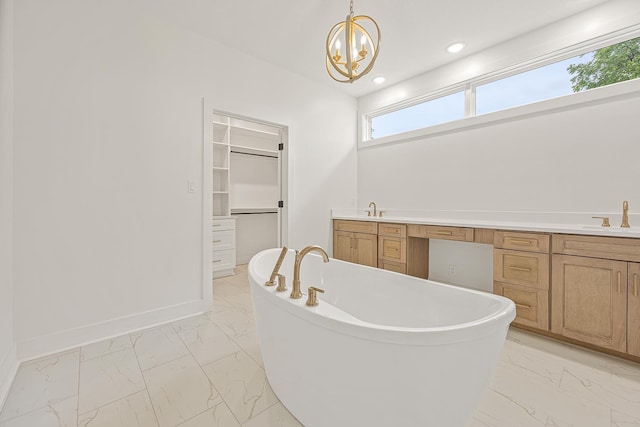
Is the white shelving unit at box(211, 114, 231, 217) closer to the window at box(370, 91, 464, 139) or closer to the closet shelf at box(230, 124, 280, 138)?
the closet shelf at box(230, 124, 280, 138)

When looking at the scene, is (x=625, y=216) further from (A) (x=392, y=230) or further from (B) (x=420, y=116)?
(B) (x=420, y=116)

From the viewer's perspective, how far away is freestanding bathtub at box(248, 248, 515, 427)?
3.06 feet

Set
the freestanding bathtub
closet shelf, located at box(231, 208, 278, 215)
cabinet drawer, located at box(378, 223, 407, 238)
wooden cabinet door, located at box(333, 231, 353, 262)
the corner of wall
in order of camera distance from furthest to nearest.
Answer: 1. closet shelf, located at box(231, 208, 278, 215)
2. wooden cabinet door, located at box(333, 231, 353, 262)
3. cabinet drawer, located at box(378, 223, 407, 238)
4. the corner of wall
5. the freestanding bathtub

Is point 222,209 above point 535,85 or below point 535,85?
below

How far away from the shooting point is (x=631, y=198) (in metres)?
2.13

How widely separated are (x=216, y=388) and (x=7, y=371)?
4.08 ft

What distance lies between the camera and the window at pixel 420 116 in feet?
10.6

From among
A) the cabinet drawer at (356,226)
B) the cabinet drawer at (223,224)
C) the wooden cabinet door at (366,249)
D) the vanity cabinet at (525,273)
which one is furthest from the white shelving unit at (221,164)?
the vanity cabinet at (525,273)

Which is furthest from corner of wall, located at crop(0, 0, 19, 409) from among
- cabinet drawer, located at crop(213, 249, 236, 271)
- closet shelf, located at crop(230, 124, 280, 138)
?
closet shelf, located at crop(230, 124, 280, 138)

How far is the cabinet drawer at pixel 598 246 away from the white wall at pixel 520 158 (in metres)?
0.62

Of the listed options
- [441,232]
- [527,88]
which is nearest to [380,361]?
[441,232]

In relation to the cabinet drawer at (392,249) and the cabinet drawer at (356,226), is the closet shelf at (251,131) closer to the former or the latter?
the cabinet drawer at (356,226)

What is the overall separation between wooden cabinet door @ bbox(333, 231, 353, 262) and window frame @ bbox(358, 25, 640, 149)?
1.41m

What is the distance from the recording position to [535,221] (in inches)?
101
